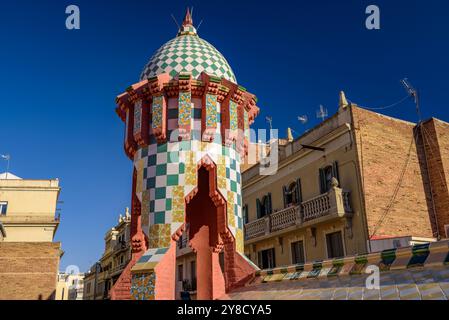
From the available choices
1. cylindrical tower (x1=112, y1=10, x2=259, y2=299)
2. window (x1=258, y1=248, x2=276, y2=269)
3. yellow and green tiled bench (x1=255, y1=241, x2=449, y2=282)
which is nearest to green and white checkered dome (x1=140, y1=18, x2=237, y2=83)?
cylindrical tower (x1=112, y1=10, x2=259, y2=299)

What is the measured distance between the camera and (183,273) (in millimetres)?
33656

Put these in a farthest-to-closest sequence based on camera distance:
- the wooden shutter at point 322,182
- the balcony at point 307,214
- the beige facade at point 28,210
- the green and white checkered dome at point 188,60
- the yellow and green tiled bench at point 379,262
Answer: the beige facade at point 28,210, the wooden shutter at point 322,182, the balcony at point 307,214, the green and white checkered dome at point 188,60, the yellow and green tiled bench at point 379,262

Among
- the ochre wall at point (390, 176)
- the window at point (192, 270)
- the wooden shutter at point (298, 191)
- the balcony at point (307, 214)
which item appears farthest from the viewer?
the window at point (192, 270)

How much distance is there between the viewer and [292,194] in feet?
73.9

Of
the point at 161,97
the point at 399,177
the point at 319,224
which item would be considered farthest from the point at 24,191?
Answer: the point at 161,97

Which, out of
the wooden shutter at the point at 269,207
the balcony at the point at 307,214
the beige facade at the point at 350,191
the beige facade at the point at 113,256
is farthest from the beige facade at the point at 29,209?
the beige facade at the point at 350,191

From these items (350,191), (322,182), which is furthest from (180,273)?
(350,191)

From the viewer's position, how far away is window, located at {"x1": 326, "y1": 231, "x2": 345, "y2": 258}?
18.5 metres

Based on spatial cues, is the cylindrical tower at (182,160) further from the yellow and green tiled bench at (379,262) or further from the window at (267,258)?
the window at (267,258)

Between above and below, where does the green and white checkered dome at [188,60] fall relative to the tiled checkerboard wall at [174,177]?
above

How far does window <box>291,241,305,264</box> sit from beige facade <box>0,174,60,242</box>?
3221 centimetres

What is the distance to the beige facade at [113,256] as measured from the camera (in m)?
55.1

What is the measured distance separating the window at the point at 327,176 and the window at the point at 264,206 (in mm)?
4743

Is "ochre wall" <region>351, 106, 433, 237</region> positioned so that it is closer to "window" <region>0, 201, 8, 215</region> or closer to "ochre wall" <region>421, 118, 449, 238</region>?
"ochre wall" <region>421, 118, 449, 238</region>
